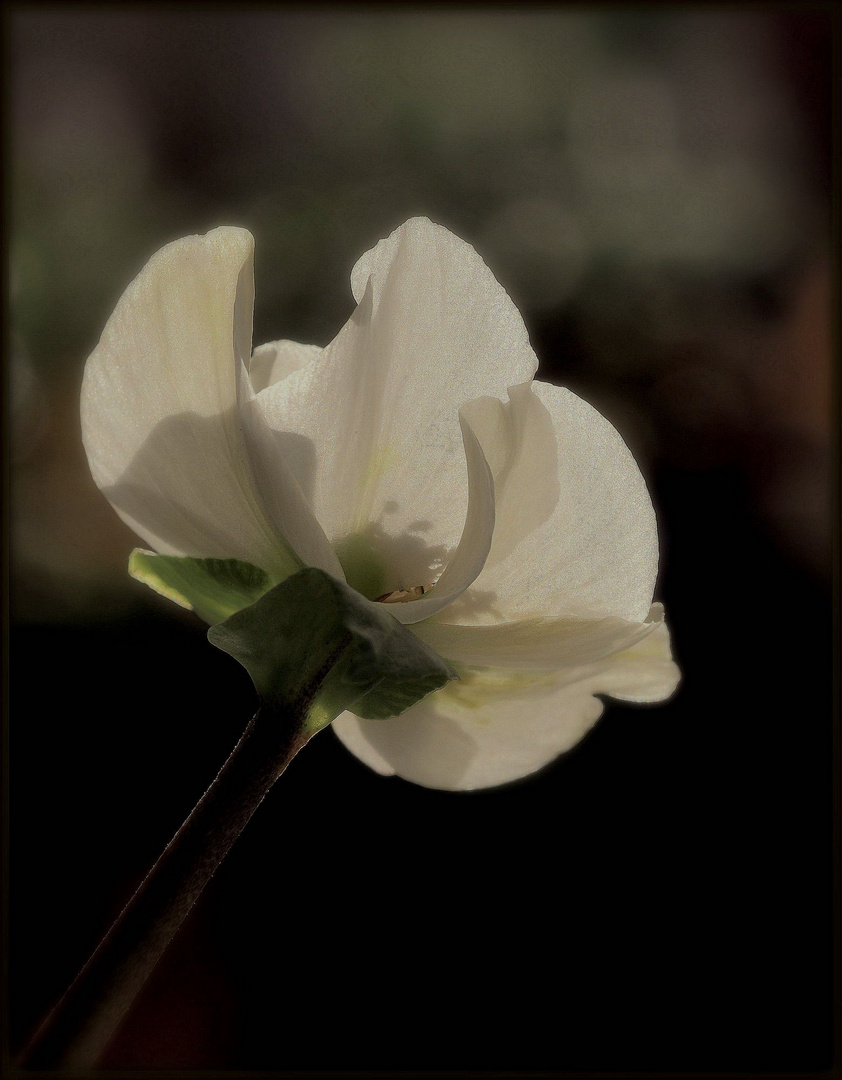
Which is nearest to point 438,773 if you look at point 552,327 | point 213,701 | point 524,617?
point 524,617

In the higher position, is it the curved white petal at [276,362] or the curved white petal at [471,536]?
the curved white petal at [276,362]

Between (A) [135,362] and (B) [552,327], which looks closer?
(A) [135,362]

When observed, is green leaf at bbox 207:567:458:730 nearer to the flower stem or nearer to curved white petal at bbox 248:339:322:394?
the flower stem

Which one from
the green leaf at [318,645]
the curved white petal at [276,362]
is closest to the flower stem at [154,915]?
the green leaf at [318,645]

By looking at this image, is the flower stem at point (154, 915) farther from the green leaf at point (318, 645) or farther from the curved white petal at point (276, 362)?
the curved white petal at point (276, 362)

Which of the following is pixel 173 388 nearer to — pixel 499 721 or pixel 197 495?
pixel 197 495

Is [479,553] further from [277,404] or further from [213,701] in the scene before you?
[213,701]
